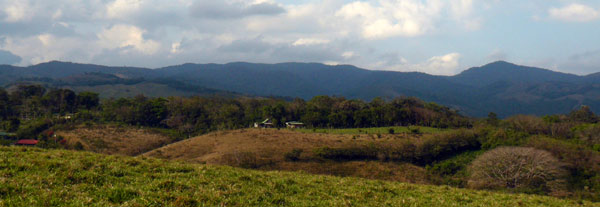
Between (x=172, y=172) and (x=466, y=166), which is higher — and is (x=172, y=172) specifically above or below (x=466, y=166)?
above

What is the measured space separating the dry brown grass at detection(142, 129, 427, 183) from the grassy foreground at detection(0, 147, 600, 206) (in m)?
47.3

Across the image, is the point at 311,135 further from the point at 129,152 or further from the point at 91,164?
the point at 91,164

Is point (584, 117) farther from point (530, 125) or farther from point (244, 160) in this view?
point (244, 160)

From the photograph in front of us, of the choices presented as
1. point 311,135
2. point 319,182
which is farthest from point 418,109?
point 319,182

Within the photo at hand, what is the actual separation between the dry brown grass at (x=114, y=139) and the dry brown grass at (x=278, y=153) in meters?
10.3

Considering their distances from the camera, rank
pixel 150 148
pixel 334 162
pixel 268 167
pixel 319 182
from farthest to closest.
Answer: pixel 150 148
pixel 334 162
pixel 268 167
pixel 319 182

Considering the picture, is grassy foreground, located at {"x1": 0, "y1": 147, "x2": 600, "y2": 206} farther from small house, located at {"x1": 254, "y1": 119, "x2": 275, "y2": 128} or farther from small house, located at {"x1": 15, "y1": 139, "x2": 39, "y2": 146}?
small house, located at {"x1": 254, "y1": 119, "x2": 275, "y2": 128}

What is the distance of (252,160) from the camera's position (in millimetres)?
66250

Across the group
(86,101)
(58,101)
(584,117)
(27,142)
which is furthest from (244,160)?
(584,117)

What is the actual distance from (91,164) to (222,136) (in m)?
80.2

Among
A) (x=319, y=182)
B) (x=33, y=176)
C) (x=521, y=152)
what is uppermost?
(x=33, y=176)

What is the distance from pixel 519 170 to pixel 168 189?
5984 cm

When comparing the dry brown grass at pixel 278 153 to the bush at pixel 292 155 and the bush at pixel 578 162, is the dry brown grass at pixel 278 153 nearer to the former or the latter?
the bush at pixel 292 155

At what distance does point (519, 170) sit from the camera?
57.0 metres
